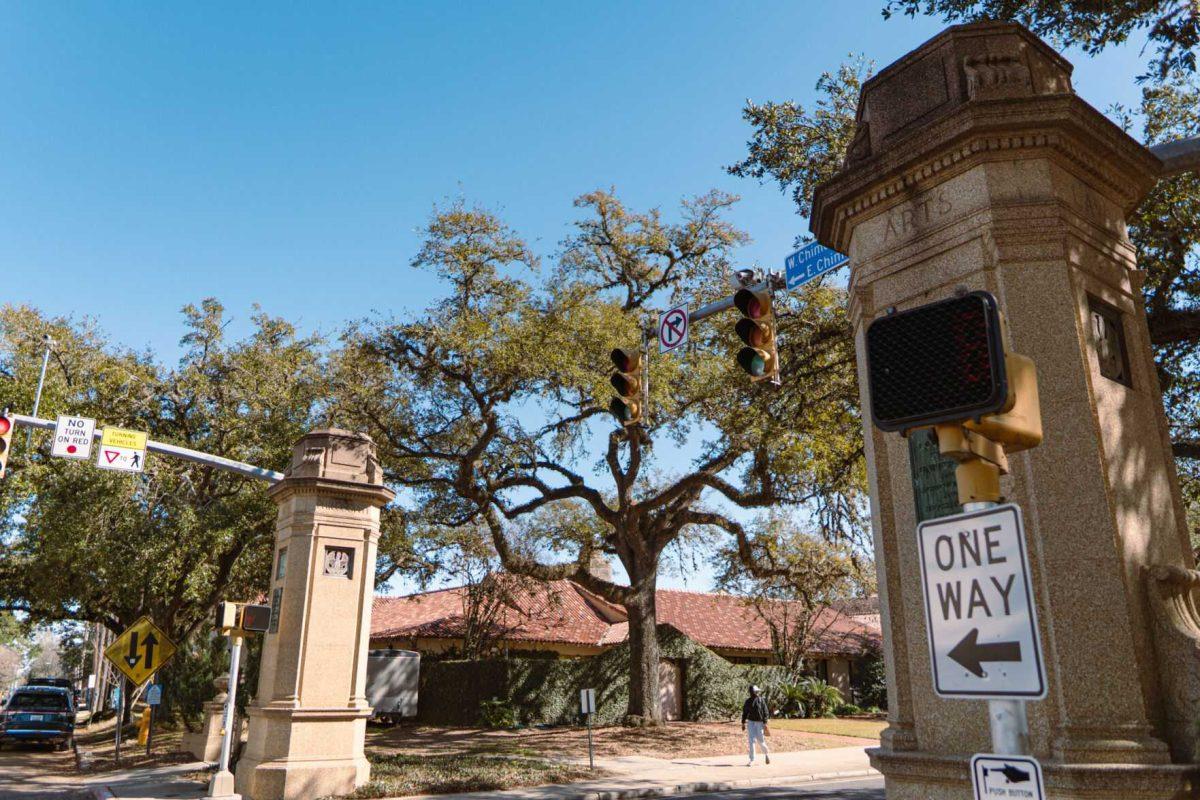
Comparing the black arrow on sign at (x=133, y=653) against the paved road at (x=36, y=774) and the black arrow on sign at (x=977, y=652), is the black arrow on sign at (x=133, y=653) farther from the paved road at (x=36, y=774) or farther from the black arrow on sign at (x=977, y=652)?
the black arrow on sign at (x=977, y=652)

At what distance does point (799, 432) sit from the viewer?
1477 cm

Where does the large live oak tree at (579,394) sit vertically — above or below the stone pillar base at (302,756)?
above

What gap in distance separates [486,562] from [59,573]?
589 inches

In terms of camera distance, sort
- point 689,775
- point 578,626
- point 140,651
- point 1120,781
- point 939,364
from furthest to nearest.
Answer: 1. point 578,626
2. point 689,775
3. point 140,651
4. point 1120,781
5. point 939,364

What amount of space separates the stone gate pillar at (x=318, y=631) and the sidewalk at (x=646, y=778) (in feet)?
4.58

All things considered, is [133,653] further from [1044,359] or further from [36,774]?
[1044,359]

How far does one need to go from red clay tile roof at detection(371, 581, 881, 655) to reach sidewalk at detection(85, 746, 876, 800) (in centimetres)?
1654

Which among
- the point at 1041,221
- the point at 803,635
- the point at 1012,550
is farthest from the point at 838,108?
the point at 803,635

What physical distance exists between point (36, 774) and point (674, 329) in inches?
746

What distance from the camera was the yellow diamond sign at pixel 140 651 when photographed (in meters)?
15.9

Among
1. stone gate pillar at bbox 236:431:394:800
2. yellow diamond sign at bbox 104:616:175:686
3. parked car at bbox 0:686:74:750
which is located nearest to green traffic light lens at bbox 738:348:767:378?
stone gate pillar at bbox 236:431:394:800

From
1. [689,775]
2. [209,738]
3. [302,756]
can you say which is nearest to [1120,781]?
[302,756]

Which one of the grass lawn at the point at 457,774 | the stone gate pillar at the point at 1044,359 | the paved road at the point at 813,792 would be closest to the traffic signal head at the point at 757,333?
the stone gate pillar at the point at 1044,359

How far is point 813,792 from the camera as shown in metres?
15.0
